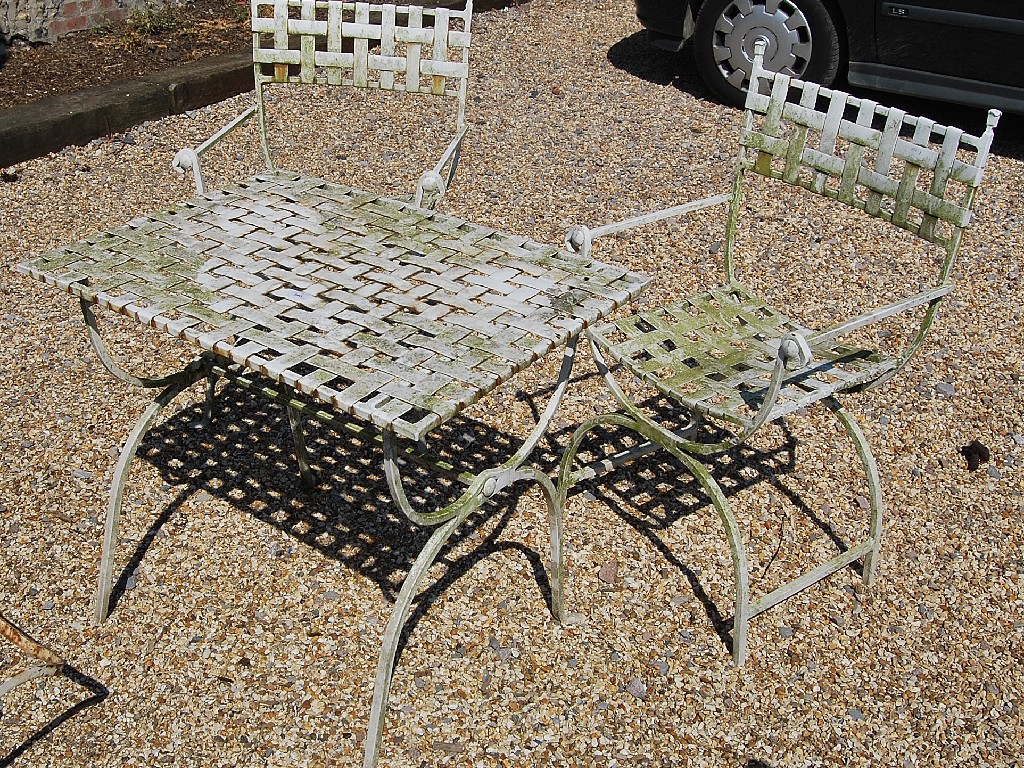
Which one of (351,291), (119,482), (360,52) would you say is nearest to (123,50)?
(360,52)

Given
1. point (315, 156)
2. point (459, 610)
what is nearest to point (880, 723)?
point (459, 610)

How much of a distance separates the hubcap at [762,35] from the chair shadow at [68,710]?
4.85 metres

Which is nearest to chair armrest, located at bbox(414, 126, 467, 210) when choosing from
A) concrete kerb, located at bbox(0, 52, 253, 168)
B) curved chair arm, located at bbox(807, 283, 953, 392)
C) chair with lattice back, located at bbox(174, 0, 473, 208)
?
chair with lattice back, located at bbox(174, 0, 473, 208)

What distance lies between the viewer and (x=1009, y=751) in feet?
8.46

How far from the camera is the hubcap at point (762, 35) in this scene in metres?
6.05

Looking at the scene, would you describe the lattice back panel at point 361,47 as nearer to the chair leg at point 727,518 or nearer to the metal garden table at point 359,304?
the metal garden table at point 359,304

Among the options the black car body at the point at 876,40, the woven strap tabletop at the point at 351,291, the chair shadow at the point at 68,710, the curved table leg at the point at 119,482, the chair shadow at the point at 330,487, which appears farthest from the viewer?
the black car body at the point at 876,40

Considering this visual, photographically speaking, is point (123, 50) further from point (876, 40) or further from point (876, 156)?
point (876, 156)

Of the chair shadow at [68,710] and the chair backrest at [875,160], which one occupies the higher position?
the chair backrest at [875,160]

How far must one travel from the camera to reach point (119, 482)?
2.71 m

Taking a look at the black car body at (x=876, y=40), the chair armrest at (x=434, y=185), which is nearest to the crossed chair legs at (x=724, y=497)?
the chair armrest at (x=434, y=185)

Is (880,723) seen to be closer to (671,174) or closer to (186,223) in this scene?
(186,223)

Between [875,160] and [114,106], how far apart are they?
402 centimetres

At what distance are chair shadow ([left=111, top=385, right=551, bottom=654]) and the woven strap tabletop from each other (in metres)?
0.77
